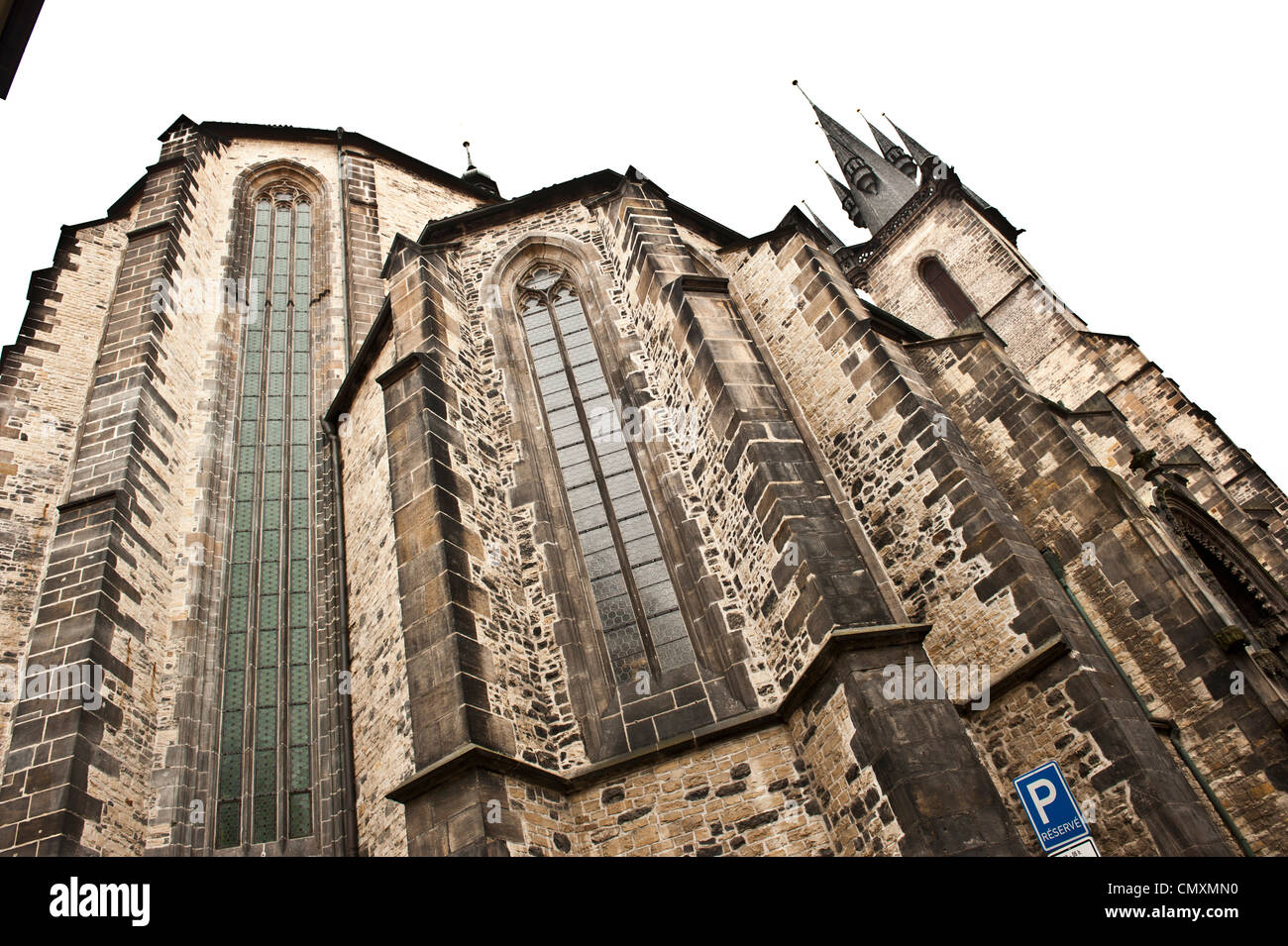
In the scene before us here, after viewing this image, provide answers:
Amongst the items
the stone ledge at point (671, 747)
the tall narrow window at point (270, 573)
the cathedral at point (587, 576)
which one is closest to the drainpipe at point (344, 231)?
the cathedral at point (587, 576)

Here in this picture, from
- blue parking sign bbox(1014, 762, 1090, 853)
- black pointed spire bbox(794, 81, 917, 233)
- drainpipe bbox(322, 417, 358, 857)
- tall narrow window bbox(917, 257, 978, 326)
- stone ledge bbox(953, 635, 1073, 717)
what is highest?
black pointed spire bbox(794, 81, 917, 233)

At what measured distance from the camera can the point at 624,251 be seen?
11.1 metres

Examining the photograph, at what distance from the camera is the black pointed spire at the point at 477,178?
19.1 meters

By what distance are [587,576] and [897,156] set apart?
30.9 metres

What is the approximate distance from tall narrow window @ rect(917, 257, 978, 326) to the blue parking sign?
20594mm

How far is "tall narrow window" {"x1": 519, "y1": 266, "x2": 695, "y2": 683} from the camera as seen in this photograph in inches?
317

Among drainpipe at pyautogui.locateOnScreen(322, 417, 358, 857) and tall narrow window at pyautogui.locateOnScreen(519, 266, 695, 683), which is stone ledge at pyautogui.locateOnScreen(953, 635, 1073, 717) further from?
drainpipe at pyautogui.locateOnScreen(322, 417, 358, 857)

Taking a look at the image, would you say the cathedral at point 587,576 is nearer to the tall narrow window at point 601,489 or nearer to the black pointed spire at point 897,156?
the tall narrow window at point 601,489

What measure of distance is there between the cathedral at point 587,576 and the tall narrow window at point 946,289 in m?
11.0

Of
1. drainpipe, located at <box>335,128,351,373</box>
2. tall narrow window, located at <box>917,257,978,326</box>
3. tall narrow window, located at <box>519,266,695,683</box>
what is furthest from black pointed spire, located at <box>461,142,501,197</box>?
tall narrow window, located at <box>917,257,978,326</box>

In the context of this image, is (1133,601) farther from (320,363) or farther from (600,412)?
(320,363)

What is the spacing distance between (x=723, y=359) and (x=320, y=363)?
7.40 meters

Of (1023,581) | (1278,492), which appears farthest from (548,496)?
(1278,492)

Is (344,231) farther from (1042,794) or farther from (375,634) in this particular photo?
(1042,794)
